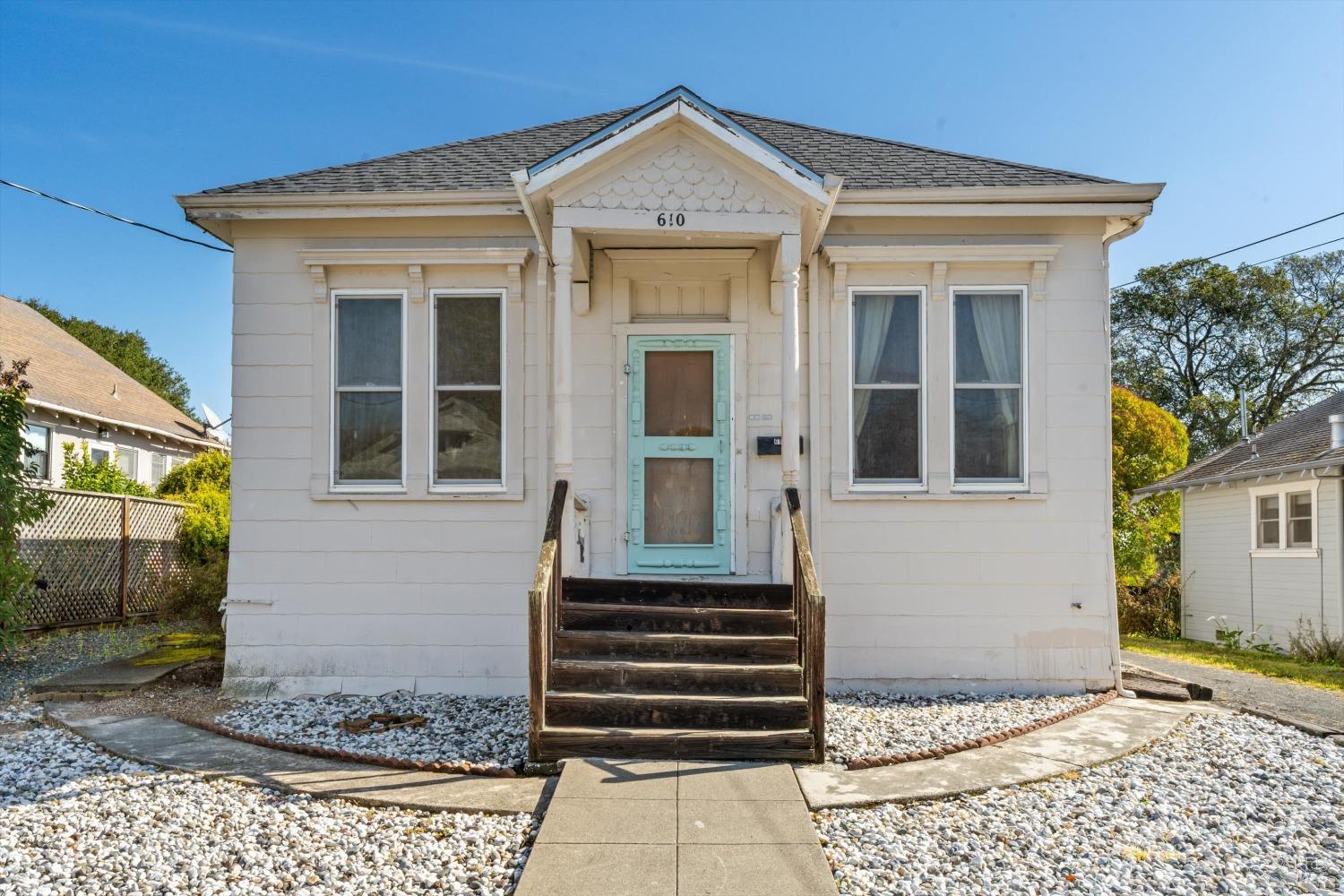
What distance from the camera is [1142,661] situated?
9.61 m

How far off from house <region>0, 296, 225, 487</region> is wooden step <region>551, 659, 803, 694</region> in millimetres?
12140

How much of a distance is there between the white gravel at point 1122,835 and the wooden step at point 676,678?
1084 millimetres

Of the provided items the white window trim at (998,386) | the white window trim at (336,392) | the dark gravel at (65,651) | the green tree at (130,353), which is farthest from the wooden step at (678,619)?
the green tree at (130,353)

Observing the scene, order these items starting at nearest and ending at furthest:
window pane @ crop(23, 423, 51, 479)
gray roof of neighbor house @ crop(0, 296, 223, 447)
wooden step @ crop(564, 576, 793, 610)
Result: wooden step @ crop(564, 576, 793, 610) < window pane @ crop(23, 423, 51, 479) < gray roof of neighbor house @ crop(0, 296, 223, 447)

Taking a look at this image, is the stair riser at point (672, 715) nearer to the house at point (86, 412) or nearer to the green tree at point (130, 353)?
the house at point (86, 412)

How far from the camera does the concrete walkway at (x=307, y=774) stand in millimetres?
4270

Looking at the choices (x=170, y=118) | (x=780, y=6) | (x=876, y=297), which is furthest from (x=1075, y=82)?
(x=170, y=118)

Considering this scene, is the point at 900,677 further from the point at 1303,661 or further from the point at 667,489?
the point at 1303,661

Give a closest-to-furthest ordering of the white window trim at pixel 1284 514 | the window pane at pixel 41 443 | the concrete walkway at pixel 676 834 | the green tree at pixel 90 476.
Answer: the concrete walkway at pixel 676 834 < the white window trim at pixel 1284 514 < the green tree at pixel 90 476 < the window pane at pixel 41 443

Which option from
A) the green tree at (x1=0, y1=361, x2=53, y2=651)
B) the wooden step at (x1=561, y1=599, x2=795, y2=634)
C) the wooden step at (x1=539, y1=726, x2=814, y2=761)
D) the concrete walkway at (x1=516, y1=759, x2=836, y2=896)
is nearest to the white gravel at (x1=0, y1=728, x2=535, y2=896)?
the concrete walkway at (x1=516, y1=759, x2=836, y2=896)

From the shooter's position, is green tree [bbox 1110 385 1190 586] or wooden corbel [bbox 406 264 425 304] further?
green tree [bbox 1110 385 1190 586]

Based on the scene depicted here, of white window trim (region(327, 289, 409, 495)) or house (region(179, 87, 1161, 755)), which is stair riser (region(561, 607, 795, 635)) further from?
white window trim (region(327, 289, 409, 495))

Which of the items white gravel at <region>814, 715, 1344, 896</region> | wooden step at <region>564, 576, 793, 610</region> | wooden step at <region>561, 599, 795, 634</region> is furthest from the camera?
wooden step at <region>564, 576, 793, 610</region>

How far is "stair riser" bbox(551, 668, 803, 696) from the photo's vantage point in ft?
16.9
